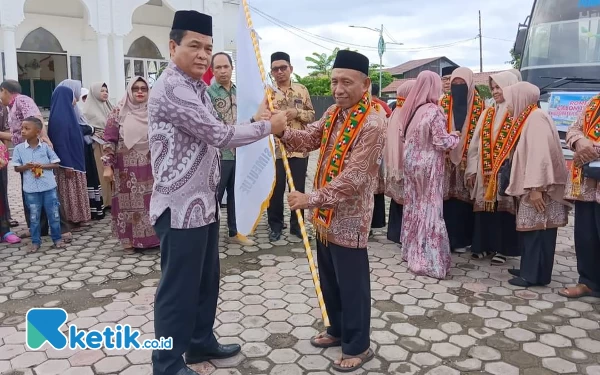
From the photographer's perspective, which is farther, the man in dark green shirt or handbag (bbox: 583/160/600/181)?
the man in dark green shirt

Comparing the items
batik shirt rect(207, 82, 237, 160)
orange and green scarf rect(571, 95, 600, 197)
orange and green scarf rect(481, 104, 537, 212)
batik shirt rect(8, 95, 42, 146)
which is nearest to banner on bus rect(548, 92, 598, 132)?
orange and green scarf rect(481, 104, 537, 212)

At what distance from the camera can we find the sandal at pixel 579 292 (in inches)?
145

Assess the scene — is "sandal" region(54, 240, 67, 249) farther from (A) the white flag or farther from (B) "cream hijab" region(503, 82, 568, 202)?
(B) "cream hijab" region(503, 82, 568, 202)

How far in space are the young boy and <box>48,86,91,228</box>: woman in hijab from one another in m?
0.40

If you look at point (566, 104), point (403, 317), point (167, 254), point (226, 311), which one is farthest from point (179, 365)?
point (566, 104)

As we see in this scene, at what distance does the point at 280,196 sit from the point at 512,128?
2.46 meters

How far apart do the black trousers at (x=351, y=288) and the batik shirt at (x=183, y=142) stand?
75cm

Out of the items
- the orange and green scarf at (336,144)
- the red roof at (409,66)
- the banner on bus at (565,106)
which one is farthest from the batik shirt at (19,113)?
the red roof at (409,66)

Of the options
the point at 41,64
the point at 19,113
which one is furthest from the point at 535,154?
the point at 41,64

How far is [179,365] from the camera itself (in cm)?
250

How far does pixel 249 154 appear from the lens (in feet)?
10.6

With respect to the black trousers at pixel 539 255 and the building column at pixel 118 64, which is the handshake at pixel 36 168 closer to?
the black trousers at pixel 539 255

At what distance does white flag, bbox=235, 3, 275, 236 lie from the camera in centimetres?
311

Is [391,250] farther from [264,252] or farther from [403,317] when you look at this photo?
[403,317]
